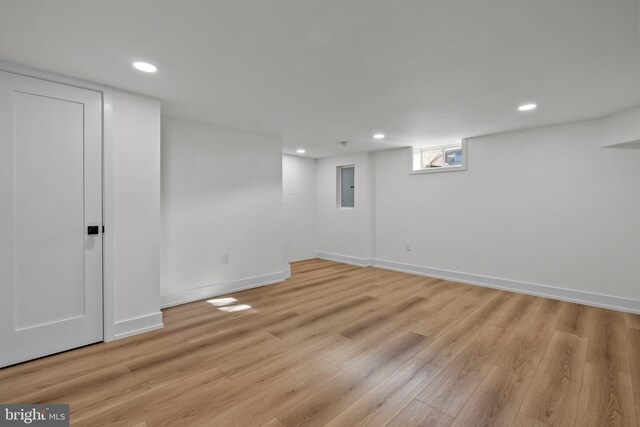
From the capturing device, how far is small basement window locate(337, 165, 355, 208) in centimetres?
627

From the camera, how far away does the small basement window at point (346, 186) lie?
20.6ft

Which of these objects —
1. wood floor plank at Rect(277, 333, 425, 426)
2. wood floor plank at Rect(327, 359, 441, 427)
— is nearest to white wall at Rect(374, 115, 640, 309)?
wood floor plank at Rect(277, 333, 425, 426)

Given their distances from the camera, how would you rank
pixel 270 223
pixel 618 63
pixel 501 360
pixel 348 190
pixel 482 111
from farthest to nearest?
pixel 348 190, pixel 270 223, pixel 482 111, pixel 501 360, pixel 618 63

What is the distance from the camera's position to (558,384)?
1.97 metres

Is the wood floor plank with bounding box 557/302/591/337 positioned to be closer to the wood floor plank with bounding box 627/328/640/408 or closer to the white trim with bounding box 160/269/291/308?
the wood floor plank with bounding box 627/328/640/408

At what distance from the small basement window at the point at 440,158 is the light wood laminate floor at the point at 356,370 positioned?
2.36m

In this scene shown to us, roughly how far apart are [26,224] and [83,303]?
0.79 metres

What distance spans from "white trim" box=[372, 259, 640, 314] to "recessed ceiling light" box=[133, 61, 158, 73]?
476 cm

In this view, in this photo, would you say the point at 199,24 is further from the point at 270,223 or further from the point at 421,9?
the point at 270,223

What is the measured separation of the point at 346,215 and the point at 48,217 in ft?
15.6

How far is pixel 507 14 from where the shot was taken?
1.58m

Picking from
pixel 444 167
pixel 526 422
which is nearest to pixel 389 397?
pixel 526 422

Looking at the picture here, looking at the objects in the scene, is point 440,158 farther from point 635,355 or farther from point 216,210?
point 216,210

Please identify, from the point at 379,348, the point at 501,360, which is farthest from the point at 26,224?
the point at 501,360
